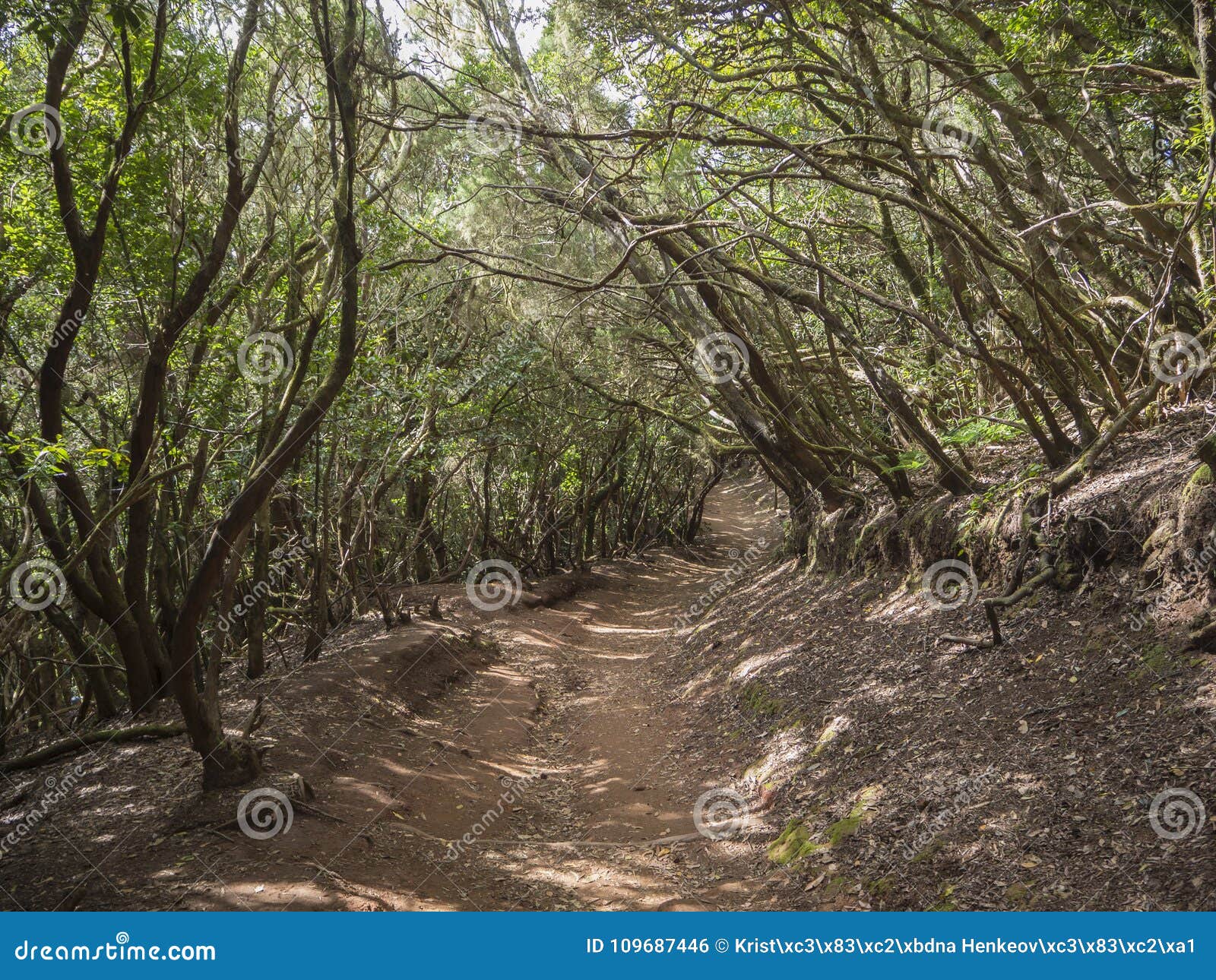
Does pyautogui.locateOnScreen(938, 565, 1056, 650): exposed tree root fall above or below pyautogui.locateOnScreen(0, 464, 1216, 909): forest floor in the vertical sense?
above

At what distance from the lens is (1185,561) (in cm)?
461

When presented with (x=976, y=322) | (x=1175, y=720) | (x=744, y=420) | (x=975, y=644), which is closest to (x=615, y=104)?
(x=744, y=420)

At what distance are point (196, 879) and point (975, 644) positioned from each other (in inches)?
207

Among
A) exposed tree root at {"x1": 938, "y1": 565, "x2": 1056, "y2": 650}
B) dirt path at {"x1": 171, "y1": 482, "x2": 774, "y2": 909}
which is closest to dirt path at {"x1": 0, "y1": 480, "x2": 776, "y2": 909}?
dirt path at {"x1": 171, "y1": 482, "x2": 774, "y2": 909}

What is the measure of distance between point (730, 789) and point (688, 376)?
25.3 ft

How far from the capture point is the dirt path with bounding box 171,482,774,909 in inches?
190

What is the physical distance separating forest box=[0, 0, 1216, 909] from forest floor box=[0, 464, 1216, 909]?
3 centimetres

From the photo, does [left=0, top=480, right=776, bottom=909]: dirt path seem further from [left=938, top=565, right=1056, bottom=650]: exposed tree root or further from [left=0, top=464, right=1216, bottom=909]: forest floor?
[left=938, top=565, right=1056, bottom=650]: exposed tree root

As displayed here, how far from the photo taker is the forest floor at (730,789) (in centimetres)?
391

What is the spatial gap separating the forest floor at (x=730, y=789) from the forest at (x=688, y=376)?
3 cm

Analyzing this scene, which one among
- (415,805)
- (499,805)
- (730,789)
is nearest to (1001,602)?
(730,789)

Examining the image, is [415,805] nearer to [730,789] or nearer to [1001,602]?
[730,789]

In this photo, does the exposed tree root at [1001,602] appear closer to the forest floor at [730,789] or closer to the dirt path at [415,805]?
the forest floor at [730,789]

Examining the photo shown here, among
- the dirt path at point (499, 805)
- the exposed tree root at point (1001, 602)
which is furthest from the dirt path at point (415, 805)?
the exposed tree root at point (1001, 602)
